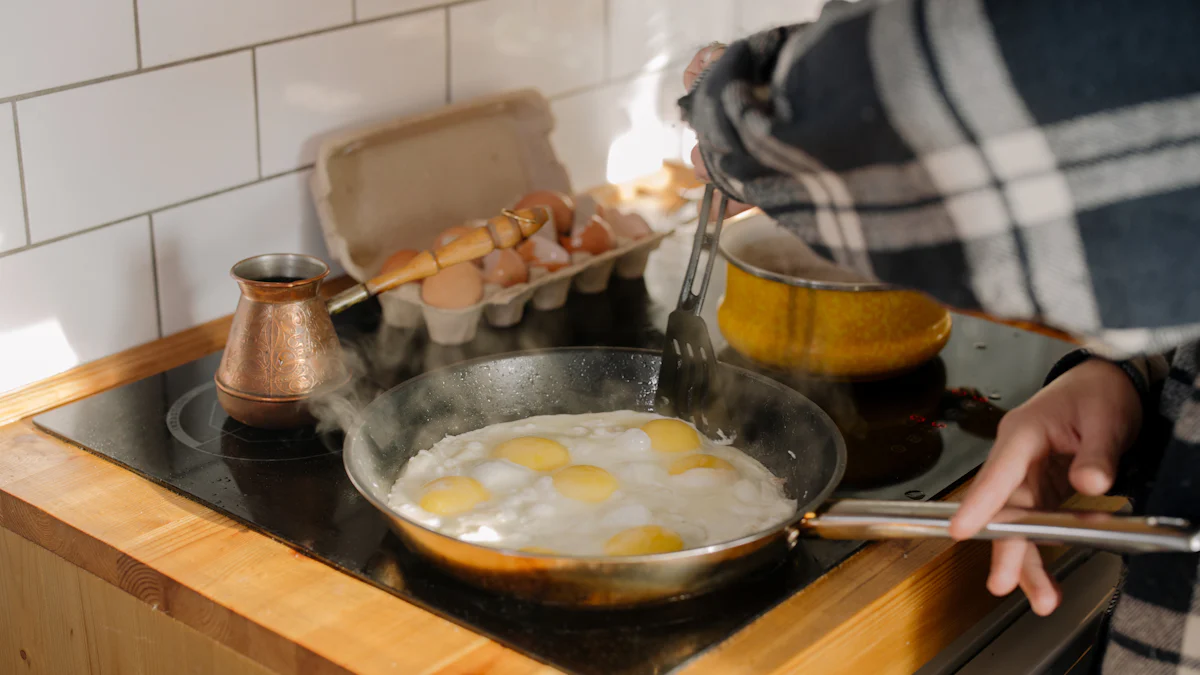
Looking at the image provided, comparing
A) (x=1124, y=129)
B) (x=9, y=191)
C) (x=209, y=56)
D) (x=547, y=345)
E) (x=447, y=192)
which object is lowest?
(x=547, y=345)

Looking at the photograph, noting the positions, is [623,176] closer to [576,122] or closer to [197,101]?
[576,122]

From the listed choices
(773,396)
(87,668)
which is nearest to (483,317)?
(773,396)

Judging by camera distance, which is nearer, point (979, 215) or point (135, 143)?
point (979, 215)

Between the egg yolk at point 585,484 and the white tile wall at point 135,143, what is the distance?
0.58 metres

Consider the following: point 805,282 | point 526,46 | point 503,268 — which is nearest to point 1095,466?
point 805,282

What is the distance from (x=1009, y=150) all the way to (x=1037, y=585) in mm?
384

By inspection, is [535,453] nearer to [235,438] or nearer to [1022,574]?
[235,438]

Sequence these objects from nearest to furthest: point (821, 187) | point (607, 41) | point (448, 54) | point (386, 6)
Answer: point (821, 187), point (386, 6), point (448, 54), point (607, 41)

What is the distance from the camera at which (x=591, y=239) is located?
150cm

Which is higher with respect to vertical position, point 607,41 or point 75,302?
point 607,41

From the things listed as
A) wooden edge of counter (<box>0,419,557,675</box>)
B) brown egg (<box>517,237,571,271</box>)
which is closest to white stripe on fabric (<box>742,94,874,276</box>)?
wooden edge of counter (<box>0,419,557,675</box>)

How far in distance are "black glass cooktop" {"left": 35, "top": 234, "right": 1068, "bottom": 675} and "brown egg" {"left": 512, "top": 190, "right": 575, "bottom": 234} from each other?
0.32ft

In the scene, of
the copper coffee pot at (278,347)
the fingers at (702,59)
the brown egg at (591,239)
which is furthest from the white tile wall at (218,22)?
the fingers at (702,59)

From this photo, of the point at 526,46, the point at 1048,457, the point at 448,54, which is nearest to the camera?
the point at 1048,457
